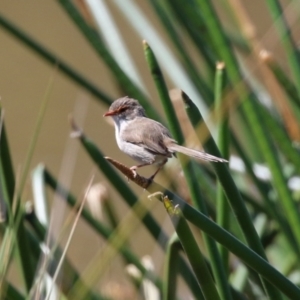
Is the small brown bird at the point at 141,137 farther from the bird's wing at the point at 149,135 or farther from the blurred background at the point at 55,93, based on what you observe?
the blurred background at the point at 55,93

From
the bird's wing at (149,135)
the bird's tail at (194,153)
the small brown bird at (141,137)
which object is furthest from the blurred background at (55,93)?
the bird's tail at (194,153)

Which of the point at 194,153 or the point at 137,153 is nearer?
the point at 194,153

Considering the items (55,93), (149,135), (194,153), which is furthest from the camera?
(55,93)

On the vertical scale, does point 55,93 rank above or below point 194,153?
below

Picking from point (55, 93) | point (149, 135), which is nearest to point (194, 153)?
point (149, 135)

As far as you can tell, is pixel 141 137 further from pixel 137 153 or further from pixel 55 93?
pixel 55 93

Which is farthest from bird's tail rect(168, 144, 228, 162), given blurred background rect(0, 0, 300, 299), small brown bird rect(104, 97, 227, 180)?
blurred background rect(0, 0, 300, 299)

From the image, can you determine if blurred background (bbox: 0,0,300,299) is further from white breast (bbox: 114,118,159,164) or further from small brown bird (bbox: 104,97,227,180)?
white breast (bbox: 114,118,159,164)
